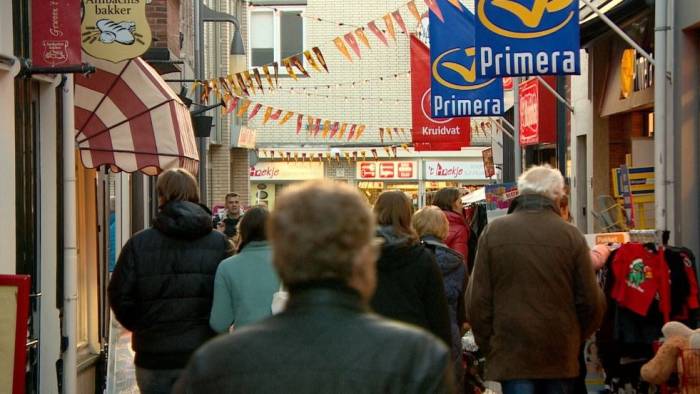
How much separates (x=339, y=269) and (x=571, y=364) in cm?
386

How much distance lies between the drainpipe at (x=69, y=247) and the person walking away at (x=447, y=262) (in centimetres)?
273

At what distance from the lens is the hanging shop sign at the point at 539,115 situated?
18.5 metres

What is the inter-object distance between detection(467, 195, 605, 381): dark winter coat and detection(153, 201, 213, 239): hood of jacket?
153 centimetres

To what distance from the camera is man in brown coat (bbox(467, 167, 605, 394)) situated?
6.07 meters

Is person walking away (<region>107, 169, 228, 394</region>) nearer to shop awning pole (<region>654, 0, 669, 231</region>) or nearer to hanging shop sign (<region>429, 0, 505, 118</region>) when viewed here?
shop awning pole (<region>654, 0, 669, 231</region>)

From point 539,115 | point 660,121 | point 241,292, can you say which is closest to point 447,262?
point 241,292

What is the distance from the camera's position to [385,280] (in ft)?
19.5

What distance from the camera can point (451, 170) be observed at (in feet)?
128

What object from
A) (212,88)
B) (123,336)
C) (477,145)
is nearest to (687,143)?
(123,336)

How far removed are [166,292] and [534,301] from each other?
76.3 inches

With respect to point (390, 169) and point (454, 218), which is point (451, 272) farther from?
point (390, 169)

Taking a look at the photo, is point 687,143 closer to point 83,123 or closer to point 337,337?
point 83,123

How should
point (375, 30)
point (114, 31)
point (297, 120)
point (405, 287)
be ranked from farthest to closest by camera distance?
point (297, 120), point (375, 30), point (114, 31), point (405, 287)

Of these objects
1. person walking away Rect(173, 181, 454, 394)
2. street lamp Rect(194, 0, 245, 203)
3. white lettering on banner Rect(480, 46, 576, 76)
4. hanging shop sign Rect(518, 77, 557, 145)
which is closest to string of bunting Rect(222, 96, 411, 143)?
street lamp Rect(194, 0, 245, 203)
